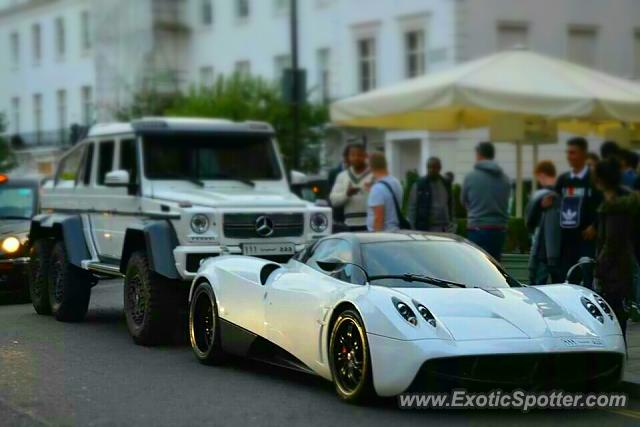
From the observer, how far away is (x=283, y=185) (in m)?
15.4

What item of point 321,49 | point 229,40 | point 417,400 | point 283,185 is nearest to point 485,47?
point 321,49

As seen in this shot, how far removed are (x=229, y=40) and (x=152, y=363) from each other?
43.3 m

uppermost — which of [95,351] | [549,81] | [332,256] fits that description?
[549,81]

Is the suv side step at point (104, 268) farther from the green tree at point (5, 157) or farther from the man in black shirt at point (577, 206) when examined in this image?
the green tree at point (5, 157)

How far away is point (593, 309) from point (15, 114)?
64.1 metres

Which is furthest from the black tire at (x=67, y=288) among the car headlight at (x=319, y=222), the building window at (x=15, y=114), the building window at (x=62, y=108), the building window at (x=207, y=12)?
the building window at (x=15, y=114)

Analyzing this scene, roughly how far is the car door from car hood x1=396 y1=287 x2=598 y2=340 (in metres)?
0.65

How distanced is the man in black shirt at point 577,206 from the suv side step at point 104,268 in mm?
4305

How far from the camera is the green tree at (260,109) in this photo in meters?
44.2

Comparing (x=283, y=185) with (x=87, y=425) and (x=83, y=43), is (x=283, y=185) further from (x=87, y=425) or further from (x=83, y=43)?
(x=83, y=43)

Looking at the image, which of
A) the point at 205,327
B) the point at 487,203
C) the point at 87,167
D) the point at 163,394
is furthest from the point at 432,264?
the point at 87,167

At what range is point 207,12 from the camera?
5678 cm

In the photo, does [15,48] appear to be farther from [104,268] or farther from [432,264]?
[432,264]

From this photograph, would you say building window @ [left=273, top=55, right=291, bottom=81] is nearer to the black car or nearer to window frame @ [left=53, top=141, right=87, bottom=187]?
the black car
